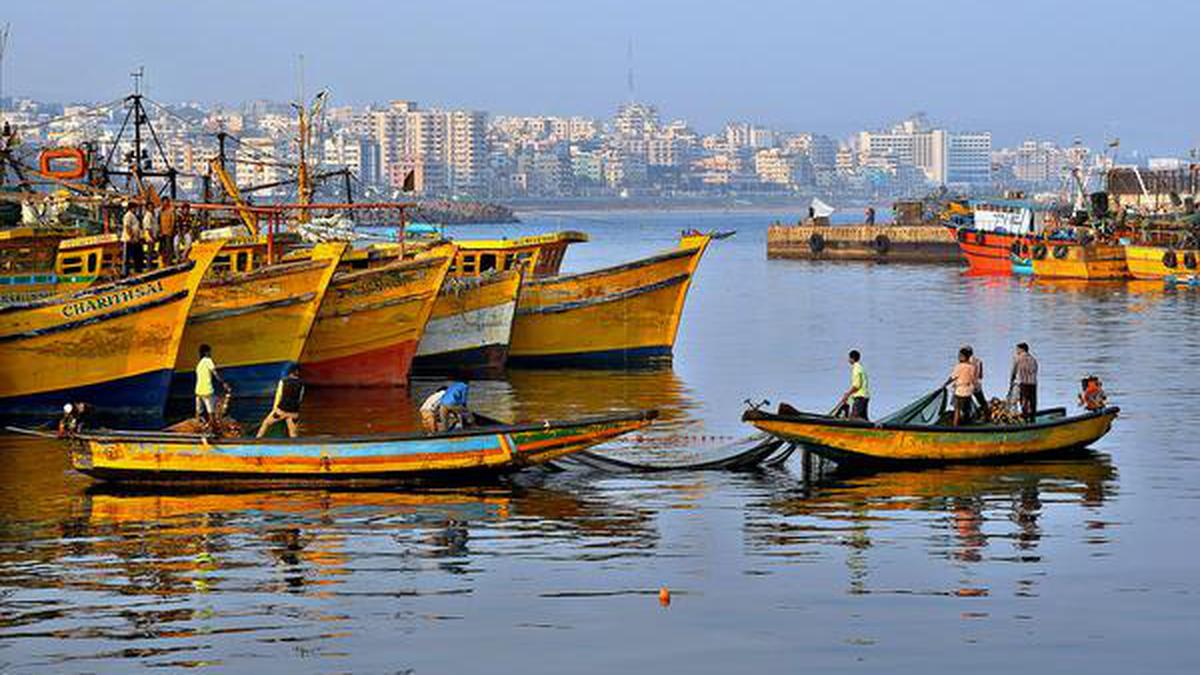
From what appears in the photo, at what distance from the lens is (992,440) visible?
32688mm

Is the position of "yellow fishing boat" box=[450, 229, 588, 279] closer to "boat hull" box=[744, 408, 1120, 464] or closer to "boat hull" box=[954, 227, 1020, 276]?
"boat hull" box=[744, 408, 1120, 464]

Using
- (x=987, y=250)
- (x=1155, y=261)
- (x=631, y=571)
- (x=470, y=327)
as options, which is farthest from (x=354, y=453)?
(x=987, y=250)

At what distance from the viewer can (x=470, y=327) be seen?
167 ft

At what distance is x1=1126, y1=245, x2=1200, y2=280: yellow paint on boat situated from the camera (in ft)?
322

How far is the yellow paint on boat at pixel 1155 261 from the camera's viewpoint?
98.2m

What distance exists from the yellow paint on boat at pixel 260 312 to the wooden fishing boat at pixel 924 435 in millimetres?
14661

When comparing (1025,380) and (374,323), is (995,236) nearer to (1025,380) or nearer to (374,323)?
(374,323)

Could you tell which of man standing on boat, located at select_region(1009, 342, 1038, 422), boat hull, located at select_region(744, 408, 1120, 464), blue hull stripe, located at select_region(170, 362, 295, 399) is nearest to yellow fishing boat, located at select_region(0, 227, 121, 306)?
blue hull stripe, located at select_region(170, 362, 295, 399)

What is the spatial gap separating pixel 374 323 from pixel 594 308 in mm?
8046

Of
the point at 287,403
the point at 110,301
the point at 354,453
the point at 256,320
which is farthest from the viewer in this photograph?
the point at 256,320

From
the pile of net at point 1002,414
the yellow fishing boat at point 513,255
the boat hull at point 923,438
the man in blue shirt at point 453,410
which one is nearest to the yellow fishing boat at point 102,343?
the man in blue shirt at point 453,410

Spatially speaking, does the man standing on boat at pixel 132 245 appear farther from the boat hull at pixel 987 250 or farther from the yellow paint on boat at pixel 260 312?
the boat hull at pixel 987 250

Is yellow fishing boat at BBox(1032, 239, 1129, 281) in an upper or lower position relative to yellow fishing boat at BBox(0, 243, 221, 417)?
lower

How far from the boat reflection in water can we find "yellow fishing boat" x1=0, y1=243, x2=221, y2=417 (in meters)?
13.0
